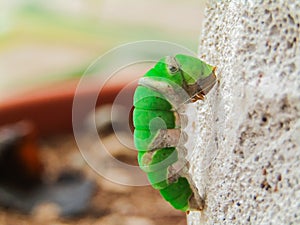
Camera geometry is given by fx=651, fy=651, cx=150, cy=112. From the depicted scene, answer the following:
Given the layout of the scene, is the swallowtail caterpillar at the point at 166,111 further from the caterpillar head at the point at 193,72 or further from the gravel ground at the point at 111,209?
the gravel ground at the point at 111,209

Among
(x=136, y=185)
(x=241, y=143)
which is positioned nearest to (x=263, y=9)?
(x=241, y=143)

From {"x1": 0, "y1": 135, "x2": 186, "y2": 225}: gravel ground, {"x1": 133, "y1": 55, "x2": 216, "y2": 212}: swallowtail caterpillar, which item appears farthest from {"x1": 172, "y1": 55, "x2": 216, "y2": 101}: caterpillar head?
{"x1": 0, "y1": 135, "x2": 186, "y2": 225}: gravel ground

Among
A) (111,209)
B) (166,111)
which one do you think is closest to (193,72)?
(166,111)

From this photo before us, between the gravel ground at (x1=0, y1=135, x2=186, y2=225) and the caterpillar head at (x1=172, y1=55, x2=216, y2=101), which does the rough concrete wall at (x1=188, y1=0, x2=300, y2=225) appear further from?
the gravel ground at (x1=0, y1=135, x2=186, y2=225)

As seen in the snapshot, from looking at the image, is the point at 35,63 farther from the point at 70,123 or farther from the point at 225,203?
the point at 225,203

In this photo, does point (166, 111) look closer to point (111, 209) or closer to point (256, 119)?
point (256, 119)

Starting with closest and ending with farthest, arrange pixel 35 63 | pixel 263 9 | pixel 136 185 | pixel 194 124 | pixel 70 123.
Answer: pixel 263 9
pixel 194 124
pixel 136 185
pixel 70 123
pixel 35 63

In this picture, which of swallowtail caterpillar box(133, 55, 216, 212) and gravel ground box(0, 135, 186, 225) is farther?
gravel ground box(0, 135, 186, 225)
